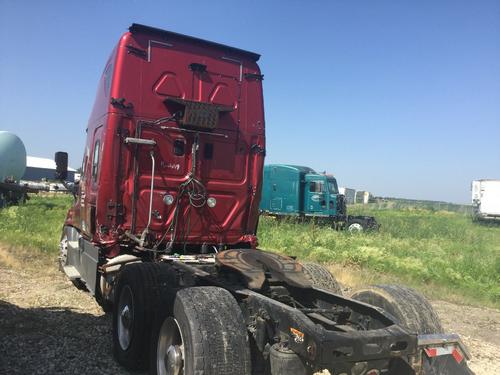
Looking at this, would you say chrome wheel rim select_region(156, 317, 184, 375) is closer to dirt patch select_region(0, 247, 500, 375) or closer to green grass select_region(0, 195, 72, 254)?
dirt patch select_region(0, 247, 500, 375)

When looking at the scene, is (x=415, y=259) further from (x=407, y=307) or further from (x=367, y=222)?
(x=367, y=222)

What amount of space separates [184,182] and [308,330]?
3.35 m

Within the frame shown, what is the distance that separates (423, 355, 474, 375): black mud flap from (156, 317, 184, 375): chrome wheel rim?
1.90 meters

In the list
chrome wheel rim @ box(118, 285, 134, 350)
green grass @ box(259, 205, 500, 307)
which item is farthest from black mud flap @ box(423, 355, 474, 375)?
green grass @ box(259, 205, 500, 307)

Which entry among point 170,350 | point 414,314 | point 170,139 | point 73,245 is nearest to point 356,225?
point 73,245

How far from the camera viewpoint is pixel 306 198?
24875mm

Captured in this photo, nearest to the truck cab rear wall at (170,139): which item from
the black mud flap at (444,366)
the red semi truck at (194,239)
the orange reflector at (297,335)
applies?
the red semi truck at (194,239)

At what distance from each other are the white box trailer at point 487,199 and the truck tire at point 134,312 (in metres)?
37.5

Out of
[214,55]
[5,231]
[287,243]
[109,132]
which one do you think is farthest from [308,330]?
[5,231]

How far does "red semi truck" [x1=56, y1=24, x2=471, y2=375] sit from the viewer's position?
3.59m

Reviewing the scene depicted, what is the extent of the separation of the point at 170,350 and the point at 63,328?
2788 millimetres

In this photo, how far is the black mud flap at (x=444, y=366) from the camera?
3648 millimetres

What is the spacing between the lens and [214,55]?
254 inches

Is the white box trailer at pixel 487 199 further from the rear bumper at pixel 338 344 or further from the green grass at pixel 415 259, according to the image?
the rear bumper at pixel 338 344
